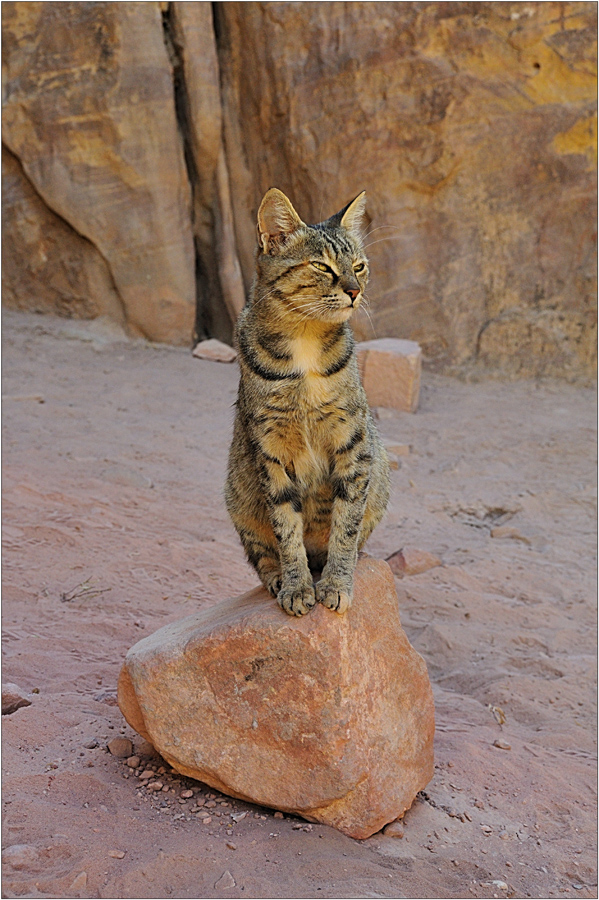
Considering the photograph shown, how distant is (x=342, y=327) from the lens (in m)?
3.38

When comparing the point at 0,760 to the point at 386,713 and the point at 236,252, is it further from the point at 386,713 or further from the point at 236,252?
the point at 236,252

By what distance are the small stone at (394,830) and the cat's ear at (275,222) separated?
2.46 metres

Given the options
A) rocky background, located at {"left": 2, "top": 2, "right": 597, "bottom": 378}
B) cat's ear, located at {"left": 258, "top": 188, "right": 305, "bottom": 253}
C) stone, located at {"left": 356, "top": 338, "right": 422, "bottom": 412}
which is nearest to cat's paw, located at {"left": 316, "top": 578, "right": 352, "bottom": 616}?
cat's ear, located at {"left": 258, "top": 188, "right": 305, "bottom": 253}

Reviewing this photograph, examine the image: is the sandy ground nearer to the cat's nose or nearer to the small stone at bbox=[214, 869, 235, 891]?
the small stone at bbox=[214, 869, 235, 891]

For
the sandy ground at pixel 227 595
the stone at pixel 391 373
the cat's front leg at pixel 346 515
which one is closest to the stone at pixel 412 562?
the sandy ground at pixel 227 595

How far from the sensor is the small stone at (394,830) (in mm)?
3201

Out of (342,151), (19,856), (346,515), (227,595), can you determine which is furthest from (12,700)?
(342,151)

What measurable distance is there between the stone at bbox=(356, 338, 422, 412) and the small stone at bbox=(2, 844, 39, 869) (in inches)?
277

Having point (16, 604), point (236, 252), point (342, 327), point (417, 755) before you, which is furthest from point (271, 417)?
point (236, 252)

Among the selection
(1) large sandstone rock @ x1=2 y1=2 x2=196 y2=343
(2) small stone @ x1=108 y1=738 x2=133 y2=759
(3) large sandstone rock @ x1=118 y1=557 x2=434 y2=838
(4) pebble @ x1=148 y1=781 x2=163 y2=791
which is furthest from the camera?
(1) large sandstone rock @ x1=2 y1=2 x2=196 y2=343

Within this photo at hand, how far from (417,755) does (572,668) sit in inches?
72.2

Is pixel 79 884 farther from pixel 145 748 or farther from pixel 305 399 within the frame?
pixel 305 399

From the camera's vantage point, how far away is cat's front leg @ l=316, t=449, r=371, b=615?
127 inches

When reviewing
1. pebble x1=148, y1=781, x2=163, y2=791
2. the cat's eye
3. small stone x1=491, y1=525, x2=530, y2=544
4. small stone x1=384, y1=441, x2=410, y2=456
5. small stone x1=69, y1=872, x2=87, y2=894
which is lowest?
small stone x1=491, y1=525, x2=530, y2=544
